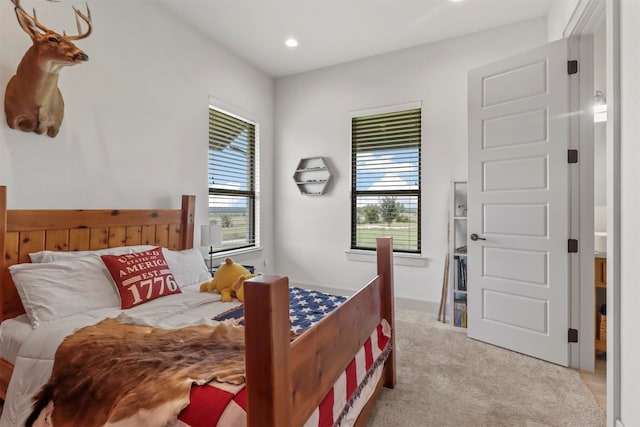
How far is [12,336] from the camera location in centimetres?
164

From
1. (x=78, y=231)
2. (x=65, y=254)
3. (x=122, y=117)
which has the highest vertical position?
(x=122, y=117)

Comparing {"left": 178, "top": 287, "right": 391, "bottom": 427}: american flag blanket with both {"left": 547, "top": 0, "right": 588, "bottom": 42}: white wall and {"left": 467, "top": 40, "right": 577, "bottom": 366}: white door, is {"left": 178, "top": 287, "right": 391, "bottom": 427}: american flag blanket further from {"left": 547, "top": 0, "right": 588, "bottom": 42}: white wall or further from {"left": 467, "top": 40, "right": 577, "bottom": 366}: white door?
{"left": 547, "top": 0, "right": 588, "bottom": 42}: white wall

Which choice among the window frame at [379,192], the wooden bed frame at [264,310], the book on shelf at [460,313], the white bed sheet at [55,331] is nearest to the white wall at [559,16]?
the window frame at [379,192]

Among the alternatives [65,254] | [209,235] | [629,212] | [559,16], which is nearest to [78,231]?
[65,254]

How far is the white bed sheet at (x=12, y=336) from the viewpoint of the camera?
1610mm

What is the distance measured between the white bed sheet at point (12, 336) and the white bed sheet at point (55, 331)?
0.07m

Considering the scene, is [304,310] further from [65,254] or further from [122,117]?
[122,117]

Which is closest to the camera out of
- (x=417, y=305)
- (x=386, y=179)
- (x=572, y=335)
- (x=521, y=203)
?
(x=572, y=335)

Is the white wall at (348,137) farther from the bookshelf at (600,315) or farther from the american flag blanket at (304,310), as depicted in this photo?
the american flag blanket at (304,310)

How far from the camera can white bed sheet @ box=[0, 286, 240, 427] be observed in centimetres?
143

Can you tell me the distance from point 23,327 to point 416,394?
7.38ft

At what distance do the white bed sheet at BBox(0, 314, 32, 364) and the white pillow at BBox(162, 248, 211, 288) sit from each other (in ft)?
2.83

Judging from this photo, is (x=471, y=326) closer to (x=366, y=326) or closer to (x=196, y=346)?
(x=366, y=326)

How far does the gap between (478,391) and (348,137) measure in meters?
2.91
